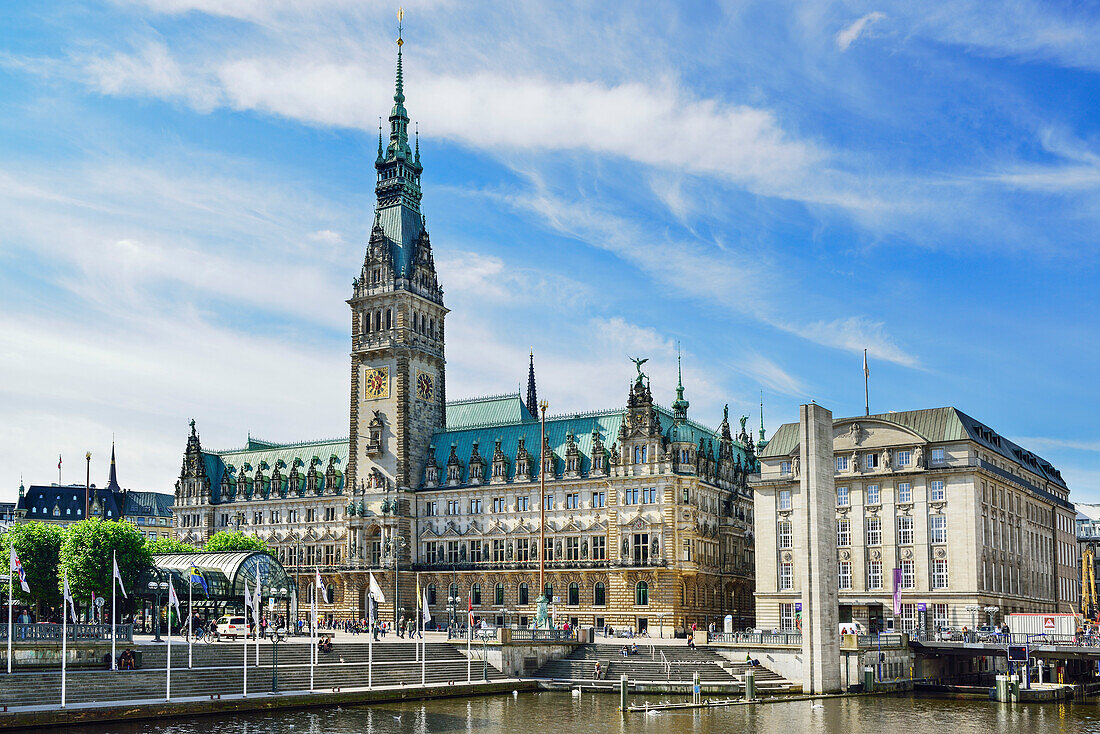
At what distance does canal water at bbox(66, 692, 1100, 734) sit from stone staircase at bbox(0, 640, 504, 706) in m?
5.25

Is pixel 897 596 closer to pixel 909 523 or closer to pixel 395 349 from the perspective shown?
pixel 909 523

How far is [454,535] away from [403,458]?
10903 mm

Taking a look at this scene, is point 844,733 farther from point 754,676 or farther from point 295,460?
point 295,460

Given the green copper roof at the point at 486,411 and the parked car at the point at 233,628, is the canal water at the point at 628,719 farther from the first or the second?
the green copper roof at the point at 486,411

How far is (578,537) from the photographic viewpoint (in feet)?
434

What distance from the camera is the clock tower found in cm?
14438

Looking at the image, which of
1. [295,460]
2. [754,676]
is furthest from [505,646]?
[295,460]

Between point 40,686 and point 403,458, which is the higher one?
point 403,458

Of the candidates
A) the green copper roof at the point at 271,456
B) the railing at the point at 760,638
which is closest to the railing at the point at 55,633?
the railing at the point at 760,638

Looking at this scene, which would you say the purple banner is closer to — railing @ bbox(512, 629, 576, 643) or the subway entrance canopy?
railing @ bbox(512, 629, 576, 643)

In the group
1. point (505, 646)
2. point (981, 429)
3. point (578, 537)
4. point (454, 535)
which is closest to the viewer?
point (505, 646)

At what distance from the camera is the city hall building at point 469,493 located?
12750 centimetres

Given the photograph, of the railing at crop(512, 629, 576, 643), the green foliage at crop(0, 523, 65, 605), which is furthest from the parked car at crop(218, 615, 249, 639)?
the green foliage at crop(0, 523, 65, 605)

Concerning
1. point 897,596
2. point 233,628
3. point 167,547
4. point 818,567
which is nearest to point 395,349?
point 167,547
